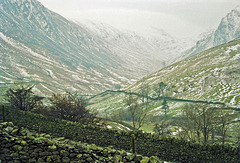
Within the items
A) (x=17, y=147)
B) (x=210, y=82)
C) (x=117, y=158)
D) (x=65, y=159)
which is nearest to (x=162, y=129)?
(x=117, y=158)

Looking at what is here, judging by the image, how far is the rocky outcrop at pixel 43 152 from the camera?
7992mm

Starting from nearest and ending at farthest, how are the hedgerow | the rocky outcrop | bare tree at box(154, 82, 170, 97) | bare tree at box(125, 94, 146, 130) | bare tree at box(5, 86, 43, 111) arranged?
the rocky outcrop < the hedgerow < bare tree at box(125, 94, 146, 130) < bare tree at box(5, 86, 43, 111) < bare tree at box(154, 82, 170, 97)

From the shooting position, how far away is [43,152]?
8297 mm

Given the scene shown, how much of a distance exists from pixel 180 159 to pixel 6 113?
60.5 ft

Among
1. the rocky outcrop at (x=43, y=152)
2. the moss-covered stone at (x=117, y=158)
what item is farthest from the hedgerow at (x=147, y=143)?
the moss-covered stone at (x=117, y=158)

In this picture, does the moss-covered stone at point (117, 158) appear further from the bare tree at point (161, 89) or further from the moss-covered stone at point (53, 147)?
the bare tree at point (161, 89)

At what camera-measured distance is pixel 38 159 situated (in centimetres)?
798

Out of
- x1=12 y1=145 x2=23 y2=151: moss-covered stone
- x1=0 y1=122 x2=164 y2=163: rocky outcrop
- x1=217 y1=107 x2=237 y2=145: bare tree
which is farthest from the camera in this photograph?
x1=217 y1=107 x2=237 y2=145: bare tree

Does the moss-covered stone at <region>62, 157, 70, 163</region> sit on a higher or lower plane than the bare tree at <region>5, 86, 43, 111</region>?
lower

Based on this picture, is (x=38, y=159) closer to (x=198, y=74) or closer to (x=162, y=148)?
(x=162, y=148)

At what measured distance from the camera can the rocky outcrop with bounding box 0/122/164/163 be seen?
7992mm

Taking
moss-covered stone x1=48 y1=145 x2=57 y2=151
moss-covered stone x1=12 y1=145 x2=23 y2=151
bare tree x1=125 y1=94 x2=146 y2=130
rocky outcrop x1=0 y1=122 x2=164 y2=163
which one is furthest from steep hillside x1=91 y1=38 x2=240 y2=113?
moss-covered stone x1=12 y1=145 x2=23 y2=151

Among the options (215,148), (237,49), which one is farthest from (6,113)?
(237,49)

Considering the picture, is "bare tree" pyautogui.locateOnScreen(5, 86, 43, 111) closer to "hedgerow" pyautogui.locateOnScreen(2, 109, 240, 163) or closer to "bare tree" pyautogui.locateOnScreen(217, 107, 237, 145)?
"hedgerow" pyautogui.locateOnScreen(2, 109, 240, 163)
